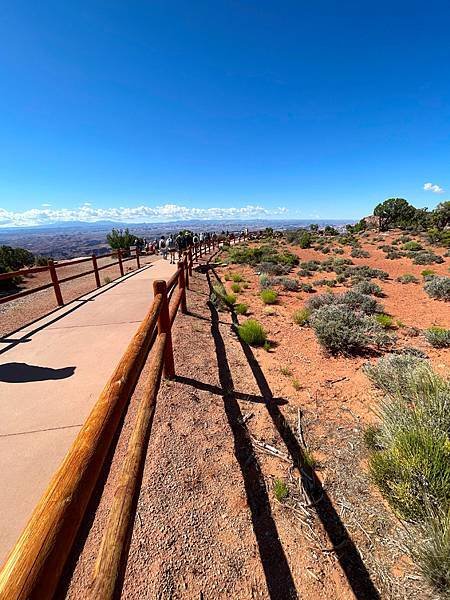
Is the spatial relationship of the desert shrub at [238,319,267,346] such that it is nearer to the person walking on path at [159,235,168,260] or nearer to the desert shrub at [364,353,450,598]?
the desert shrub at [364,353,450,598]

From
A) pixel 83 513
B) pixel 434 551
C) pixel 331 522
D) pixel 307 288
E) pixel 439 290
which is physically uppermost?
pixel 83 513

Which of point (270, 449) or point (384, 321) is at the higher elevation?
point (270, 449)

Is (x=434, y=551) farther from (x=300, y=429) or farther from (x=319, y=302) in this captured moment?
(x=319, y=302)

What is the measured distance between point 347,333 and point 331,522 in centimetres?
415

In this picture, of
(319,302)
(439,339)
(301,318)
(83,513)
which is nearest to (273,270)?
Result: (319,302)

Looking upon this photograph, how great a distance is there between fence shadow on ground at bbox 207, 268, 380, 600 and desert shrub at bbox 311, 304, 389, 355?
8.79 feet

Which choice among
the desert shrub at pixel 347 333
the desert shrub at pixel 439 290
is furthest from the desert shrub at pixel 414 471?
the desert shrub at pixel 439 290

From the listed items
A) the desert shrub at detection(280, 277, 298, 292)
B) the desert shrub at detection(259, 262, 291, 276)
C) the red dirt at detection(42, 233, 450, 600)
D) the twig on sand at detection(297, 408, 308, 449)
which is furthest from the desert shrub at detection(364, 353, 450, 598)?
the desert shrub at detection(259, 262, 291, 276)

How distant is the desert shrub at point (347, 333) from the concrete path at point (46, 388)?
4019mm

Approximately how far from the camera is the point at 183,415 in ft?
11.7

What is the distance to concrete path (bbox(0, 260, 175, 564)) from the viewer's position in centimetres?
241

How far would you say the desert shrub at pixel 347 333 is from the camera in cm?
606

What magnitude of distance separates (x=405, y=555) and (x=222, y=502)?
1.46m

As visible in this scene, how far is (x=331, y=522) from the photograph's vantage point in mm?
2520
